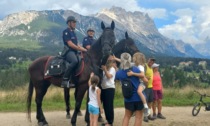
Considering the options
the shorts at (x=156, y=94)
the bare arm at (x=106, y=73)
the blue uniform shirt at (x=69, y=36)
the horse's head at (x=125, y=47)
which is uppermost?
the blue uniform shirt at (x=69, y=36)

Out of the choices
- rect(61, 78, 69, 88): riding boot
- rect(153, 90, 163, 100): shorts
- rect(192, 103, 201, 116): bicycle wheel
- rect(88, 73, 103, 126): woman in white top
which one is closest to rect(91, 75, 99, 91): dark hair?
rect(88, 73, 103, 126): woman in white top

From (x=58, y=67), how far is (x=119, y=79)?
2.49 metres

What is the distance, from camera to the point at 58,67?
938 centimetres

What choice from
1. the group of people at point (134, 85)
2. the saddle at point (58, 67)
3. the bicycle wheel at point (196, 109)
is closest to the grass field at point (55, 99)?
the bicycle wheel at point (196, 109)

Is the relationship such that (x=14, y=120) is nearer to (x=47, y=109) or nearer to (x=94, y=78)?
(x=47, y=109)

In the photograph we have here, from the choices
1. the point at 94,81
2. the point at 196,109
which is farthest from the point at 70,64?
the point at 196,109

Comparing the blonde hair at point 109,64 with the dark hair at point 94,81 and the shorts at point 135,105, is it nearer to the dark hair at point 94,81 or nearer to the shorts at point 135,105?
the dark hair at point 94,81

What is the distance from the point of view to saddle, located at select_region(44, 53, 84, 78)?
9.05 metres

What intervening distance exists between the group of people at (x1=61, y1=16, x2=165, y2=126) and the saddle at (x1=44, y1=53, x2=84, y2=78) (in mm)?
196

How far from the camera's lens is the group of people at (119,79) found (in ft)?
24.4

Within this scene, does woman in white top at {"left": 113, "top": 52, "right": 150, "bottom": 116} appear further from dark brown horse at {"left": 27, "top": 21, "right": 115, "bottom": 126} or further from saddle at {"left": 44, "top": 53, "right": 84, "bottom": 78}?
saddle at {"left": 44, "top": 53, "right": 84, "bottom": 78}

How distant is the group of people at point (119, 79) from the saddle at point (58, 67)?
196 millimetres

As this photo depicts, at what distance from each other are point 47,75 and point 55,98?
563cm

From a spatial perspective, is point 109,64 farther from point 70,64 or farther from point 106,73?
point 70,64
